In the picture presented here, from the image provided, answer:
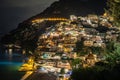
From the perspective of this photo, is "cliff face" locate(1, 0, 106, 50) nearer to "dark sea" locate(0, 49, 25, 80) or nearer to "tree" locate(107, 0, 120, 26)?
"dark sea" locate(0, 49, 25, 80)

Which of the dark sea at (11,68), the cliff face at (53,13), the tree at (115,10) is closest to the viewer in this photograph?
the tree at (115,10)

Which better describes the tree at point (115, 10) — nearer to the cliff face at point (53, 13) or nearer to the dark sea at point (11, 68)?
the dark sea at point (11, 68)

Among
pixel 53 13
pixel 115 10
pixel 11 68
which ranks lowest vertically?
pixel 11 68

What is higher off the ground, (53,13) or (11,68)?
(53,13)

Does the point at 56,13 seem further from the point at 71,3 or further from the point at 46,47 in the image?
the point at 46,47

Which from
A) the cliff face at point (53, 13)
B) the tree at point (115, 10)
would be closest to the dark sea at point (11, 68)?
the cliff face at point (53, 13)

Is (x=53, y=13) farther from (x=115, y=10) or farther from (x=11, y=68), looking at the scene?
(x=115, y=10)

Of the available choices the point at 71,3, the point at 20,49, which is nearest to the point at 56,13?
the point at 71,3

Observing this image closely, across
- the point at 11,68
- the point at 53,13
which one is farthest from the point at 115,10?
the point at 53,13

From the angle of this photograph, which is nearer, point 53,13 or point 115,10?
point 115,10
